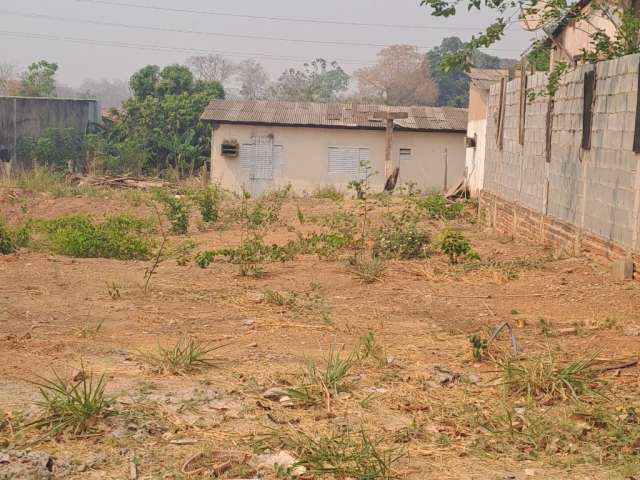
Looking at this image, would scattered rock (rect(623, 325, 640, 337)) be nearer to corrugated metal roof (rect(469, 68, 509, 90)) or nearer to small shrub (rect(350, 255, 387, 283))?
small shrub (rect(350, 255, 387, 283))

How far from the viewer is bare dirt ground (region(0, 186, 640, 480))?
15.6 feet

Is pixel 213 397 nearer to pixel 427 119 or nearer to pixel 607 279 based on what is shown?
pixel 607 279

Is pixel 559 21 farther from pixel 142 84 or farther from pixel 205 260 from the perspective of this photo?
pixel 142 84

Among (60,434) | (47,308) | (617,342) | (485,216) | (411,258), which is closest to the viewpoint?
(60,434)

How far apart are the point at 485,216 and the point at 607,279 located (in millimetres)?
7078

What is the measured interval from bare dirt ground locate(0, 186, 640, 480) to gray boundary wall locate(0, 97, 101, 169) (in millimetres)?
19858

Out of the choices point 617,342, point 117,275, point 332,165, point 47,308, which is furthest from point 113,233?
point 332,165

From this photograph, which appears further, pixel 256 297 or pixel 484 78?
pixel 484 78

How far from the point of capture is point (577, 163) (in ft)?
35.1

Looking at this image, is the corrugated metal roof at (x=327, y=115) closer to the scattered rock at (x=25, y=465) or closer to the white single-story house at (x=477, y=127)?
the white single-story house at (x=477, y=127)

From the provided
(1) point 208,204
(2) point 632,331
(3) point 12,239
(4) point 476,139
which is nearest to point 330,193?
(4) point 476,139

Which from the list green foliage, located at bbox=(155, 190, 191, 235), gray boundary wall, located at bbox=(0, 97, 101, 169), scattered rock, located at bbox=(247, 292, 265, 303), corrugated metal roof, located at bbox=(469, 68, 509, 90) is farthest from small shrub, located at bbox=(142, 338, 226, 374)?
gray boundary wall, located at bbox=(0, 97, 101, 169)

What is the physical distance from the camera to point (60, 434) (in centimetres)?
488

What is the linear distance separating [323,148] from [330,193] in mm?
2638
